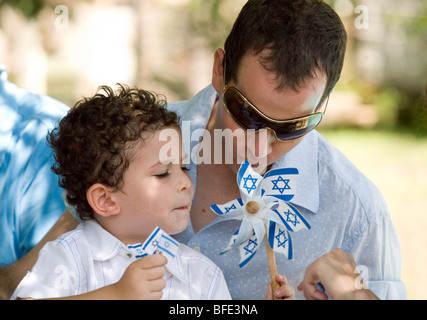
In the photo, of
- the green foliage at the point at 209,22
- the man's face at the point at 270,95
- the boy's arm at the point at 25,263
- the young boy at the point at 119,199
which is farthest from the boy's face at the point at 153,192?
the green foliage at the point at 209,22

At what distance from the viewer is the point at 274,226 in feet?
6.16

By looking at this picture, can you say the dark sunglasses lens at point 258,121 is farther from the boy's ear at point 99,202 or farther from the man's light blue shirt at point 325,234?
the boy's ear at point 99,202

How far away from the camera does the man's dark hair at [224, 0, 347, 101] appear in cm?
190

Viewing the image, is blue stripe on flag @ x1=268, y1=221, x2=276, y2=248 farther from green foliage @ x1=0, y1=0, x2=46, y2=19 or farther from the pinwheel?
green foliage @ x1=0, y1=0, x2=46, y2=19

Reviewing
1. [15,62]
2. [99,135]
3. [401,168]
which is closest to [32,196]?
[99,135]

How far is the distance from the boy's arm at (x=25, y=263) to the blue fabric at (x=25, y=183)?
12 cm

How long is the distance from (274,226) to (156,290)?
427mm

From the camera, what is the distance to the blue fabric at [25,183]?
2500 millimetres

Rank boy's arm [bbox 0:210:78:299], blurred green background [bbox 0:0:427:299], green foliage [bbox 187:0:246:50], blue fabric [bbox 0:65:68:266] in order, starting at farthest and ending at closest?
1. blurred green background [bbox 0:0:427:299]
2. green foliage [bbox 187:0:246:50]
3. blue fabric [bbox 0:65:68:266]
4. boy's arm [bbox 0:210:78:299]

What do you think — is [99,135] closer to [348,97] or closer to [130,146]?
[130,146]

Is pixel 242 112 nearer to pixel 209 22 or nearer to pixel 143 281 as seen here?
pixel 143 281

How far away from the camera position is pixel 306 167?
2.31m

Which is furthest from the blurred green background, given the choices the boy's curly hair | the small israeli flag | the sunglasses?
the small israeli flag

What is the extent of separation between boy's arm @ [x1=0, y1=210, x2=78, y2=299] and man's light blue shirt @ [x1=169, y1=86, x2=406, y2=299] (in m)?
0.47
